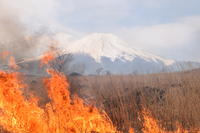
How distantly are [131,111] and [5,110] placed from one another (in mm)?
4473

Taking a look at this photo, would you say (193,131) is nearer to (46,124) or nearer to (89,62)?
(46,124)

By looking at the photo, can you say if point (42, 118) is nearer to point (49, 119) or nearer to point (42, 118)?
point (42, 118)

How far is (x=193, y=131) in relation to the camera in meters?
8.39

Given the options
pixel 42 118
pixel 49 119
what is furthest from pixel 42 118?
pixel 49 119

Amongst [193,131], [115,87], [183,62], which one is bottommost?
[193,131]

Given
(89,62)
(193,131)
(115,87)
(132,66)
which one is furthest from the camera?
(132,66)

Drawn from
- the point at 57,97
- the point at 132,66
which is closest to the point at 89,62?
the point at 132,66

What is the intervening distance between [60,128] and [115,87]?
95.6 inches

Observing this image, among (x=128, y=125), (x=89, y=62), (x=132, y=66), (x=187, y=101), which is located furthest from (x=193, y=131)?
(x=132, y=66)

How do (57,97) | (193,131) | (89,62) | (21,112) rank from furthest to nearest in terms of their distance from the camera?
1. (89,62)
2. (57,97)
3. (21,112)
4. (193,131)

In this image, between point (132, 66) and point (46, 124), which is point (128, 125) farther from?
point (132, 66)

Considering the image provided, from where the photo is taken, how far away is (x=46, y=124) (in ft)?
28.4

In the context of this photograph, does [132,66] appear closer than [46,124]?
No

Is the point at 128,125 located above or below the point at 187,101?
below
